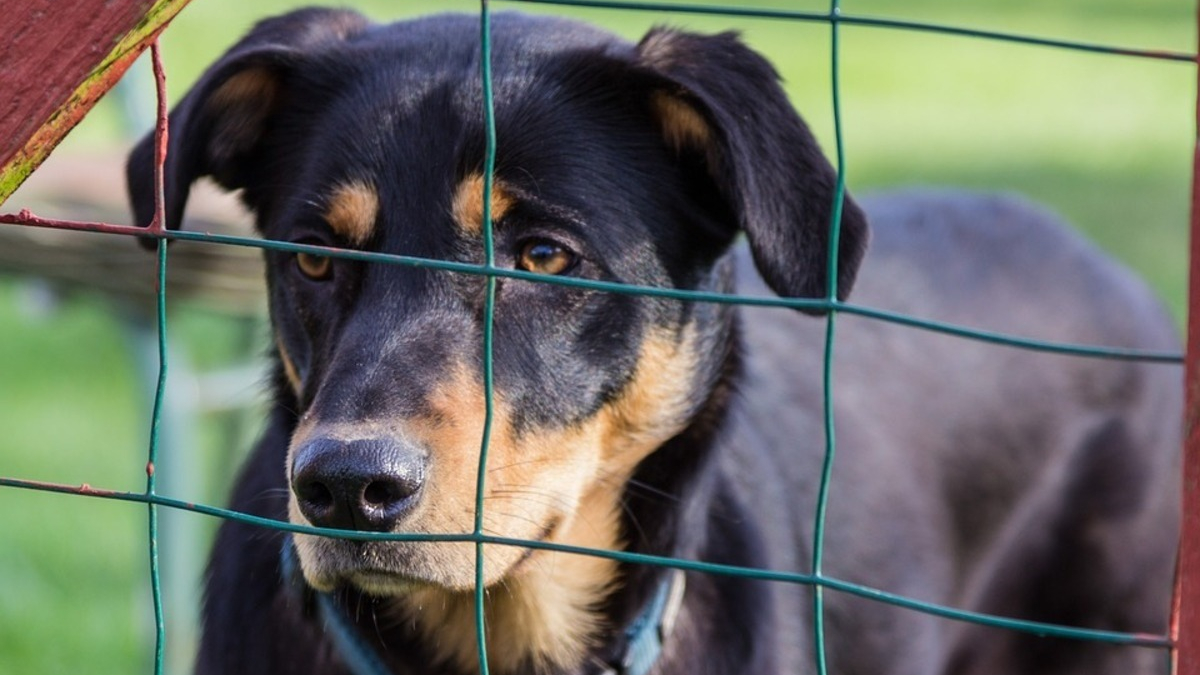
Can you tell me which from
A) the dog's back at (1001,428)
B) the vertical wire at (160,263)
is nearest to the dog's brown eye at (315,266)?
the vertical wire at (160,263)

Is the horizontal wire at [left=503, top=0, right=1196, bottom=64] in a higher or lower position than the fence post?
higher

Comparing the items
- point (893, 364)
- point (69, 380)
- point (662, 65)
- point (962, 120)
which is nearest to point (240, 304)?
point (893, 364)

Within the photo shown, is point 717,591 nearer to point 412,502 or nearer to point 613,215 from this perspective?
point 613,215

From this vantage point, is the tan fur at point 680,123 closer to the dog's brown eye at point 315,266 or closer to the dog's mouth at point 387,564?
the dog's brown eye at point 315,266

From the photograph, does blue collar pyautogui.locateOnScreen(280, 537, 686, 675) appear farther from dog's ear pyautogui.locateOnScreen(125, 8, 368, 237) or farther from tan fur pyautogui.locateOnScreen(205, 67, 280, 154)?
tan fur pyautogui.locateOnScreen(205, 67, 280, 154)

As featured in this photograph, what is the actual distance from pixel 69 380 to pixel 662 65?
191 inches

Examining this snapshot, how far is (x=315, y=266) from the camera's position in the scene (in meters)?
2.64

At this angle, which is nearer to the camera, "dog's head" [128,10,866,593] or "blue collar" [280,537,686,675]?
"dog's head" [128,10,866,593]

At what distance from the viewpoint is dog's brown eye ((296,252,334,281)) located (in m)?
2.62

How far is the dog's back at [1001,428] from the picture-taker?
3.85m

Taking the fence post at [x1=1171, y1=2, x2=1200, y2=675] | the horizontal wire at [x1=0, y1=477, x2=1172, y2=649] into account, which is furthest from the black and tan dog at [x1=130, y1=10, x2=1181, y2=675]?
the fence post at [x1=1171, y1=2, x2=1200, y2=675]

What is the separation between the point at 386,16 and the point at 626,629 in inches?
510

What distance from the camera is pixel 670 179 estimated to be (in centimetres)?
275

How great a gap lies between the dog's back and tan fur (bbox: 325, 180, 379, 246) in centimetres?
138
